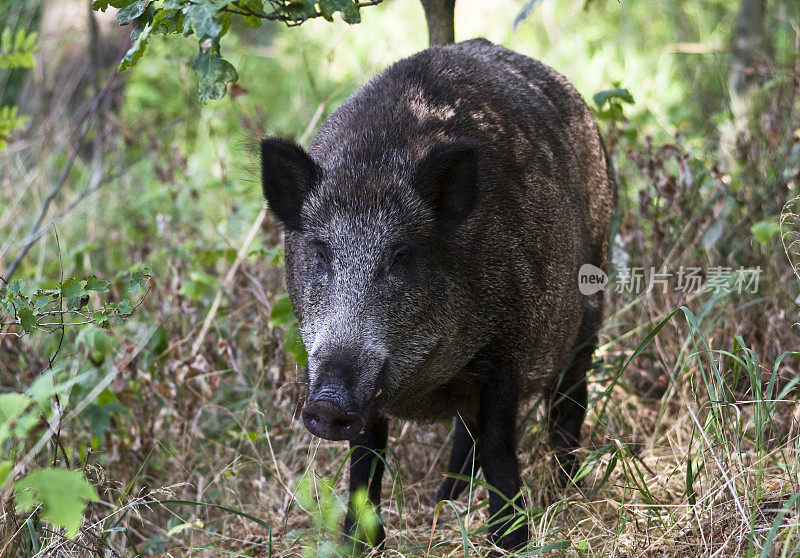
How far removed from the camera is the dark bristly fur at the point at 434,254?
2838 mm

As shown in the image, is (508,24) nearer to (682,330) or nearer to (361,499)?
(682,330)

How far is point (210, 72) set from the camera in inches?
100

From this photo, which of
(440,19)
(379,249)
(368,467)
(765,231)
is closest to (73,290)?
(379,249)

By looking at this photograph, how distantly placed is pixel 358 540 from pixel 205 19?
1.68 metres

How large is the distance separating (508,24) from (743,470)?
8280 millimetres

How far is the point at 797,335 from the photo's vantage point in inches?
156

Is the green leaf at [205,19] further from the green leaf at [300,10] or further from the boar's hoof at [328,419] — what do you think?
the boar's hoof at [328,419]

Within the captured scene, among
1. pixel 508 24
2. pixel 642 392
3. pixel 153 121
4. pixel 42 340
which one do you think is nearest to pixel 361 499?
pixel 642 392

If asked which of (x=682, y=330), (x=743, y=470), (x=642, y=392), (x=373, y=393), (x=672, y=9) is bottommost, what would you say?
(x=642, y=392)

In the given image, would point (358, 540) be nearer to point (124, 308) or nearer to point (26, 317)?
point (124, 308)

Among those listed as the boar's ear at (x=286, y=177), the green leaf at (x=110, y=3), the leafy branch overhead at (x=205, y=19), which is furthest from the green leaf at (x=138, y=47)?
the boar's ear at (x=286, y=177)

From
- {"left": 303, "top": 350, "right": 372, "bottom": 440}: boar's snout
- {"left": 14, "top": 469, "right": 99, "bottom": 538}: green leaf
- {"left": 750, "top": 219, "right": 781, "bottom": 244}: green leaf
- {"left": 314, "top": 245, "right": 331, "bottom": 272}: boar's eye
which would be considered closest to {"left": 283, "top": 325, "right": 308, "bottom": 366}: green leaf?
{"left": 314, "top": 245, "right": 331, "bottom": 272}: boar's eye

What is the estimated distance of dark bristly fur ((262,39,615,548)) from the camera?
2.84 m

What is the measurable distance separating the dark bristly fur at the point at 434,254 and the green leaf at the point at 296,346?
0.31 meters
